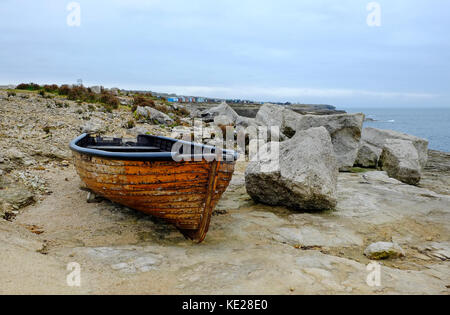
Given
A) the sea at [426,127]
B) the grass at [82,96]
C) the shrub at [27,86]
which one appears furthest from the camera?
the sea at [426,127]

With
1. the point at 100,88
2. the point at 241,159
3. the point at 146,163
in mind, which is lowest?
the point at 241,159

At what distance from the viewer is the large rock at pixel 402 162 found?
34.7 ft

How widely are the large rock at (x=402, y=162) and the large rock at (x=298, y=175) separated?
14.9ft

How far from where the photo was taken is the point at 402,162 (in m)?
10.7

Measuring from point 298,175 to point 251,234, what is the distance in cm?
168

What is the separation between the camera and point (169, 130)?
18219mm

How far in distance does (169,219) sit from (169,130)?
13.0m

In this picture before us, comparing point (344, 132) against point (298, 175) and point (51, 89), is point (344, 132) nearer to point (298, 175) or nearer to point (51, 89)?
point (298, 175)

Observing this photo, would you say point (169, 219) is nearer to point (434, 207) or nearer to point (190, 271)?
point (190, 271)

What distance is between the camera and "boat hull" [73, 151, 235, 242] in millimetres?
5176

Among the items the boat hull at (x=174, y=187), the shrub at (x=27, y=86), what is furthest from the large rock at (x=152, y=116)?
the boat hull at (x=174, y=187)

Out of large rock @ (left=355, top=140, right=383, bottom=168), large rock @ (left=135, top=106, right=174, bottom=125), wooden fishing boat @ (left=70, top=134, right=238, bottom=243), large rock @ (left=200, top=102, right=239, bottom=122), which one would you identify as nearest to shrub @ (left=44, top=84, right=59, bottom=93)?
large rock @ (left=135, top=106, right=174, bottom=125)

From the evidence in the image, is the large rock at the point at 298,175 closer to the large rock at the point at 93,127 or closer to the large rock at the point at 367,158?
the large rock at the point at 367,158
